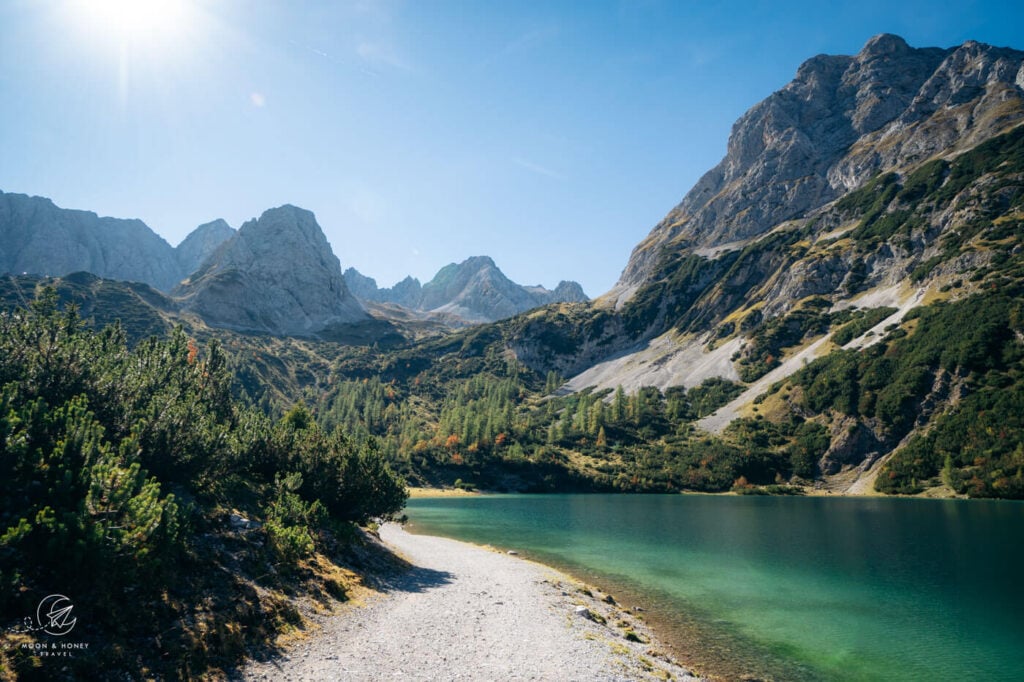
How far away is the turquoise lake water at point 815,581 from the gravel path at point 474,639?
5.05 m

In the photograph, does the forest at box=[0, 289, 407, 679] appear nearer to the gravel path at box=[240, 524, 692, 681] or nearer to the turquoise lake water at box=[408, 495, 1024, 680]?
the gravel path at box=[240, 524, 692, 681]

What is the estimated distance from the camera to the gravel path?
19219 millimetres

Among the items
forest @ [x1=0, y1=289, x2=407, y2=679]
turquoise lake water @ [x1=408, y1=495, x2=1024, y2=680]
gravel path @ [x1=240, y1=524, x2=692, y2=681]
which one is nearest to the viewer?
forest @ [x1=0, y1=289, x2=407, y2=679]

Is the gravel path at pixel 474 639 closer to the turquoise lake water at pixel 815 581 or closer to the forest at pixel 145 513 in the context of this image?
the forest at pixel 145 513

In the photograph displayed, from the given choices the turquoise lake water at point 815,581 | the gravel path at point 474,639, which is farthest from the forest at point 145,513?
the turquoise lake water at point 815,581

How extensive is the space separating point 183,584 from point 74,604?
5.18 metres

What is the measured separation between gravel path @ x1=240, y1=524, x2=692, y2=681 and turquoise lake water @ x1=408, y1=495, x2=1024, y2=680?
5.05 m

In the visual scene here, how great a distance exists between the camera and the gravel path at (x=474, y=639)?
19219 mm

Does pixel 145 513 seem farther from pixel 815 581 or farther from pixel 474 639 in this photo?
pixel 815 581

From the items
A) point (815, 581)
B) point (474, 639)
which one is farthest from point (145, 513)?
point (815, 581)

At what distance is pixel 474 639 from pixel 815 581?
113ft

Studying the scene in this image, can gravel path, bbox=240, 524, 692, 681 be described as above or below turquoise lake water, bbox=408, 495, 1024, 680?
above

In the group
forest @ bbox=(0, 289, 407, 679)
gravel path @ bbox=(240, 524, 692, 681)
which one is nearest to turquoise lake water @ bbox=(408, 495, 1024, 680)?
gravel path @ bbox=(240, 524, 692, 681)

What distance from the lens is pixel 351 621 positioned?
24.7 metres
